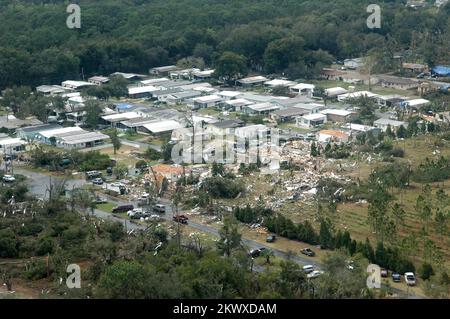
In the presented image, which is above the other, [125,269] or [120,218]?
[125,269]

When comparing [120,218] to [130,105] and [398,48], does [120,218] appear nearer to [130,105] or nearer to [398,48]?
[130,105]

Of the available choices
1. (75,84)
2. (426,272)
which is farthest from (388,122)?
(75,84)

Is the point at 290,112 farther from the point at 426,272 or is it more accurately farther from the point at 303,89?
the point at 426,272

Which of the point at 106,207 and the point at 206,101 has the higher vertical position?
the point at 206,101

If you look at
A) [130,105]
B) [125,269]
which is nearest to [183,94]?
[130,105]

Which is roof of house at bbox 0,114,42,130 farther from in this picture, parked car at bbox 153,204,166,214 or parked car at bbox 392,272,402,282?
parked car at bbox 392,272,402,282

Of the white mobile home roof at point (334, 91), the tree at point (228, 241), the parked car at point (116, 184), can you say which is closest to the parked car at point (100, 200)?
the parked car at point (116, 184)
